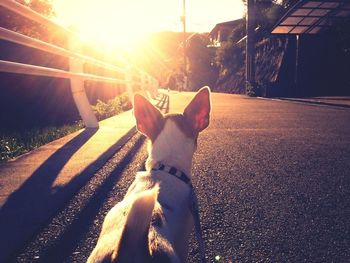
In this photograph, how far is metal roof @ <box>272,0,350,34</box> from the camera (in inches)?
645

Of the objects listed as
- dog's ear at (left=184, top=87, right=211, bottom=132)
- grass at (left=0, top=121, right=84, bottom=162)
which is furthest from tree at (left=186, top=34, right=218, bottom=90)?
dog's ear at (left=184, top=87, right=211, bottom=132)

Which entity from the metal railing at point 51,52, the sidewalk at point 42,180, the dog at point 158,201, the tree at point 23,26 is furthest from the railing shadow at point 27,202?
the tree at point 23,26

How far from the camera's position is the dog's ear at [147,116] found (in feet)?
7.61

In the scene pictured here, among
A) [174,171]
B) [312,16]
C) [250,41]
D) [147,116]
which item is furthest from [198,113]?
[250,41]

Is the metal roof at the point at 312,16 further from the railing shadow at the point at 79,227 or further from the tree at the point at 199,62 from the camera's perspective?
the tree at the point at 199,62

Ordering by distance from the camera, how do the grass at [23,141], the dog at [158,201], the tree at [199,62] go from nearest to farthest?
the dog at [158,201]
the grass at [23,141]
the tree at [199,62]

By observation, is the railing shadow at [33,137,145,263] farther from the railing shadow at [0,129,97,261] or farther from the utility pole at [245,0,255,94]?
the utility pole at [245,0,255,94]

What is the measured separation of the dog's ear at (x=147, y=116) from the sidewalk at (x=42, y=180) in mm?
784

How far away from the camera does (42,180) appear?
2.83 metres

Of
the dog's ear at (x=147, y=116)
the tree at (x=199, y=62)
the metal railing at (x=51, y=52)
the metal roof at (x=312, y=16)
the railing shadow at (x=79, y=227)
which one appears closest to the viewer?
the railing shadow at (x=79, y=227)

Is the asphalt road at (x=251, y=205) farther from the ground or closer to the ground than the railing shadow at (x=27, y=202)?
closer to the ground

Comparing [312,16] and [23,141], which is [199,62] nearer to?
[312,16]

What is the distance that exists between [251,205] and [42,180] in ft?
5.46

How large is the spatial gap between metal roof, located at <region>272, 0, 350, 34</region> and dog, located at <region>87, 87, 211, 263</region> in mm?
15770
